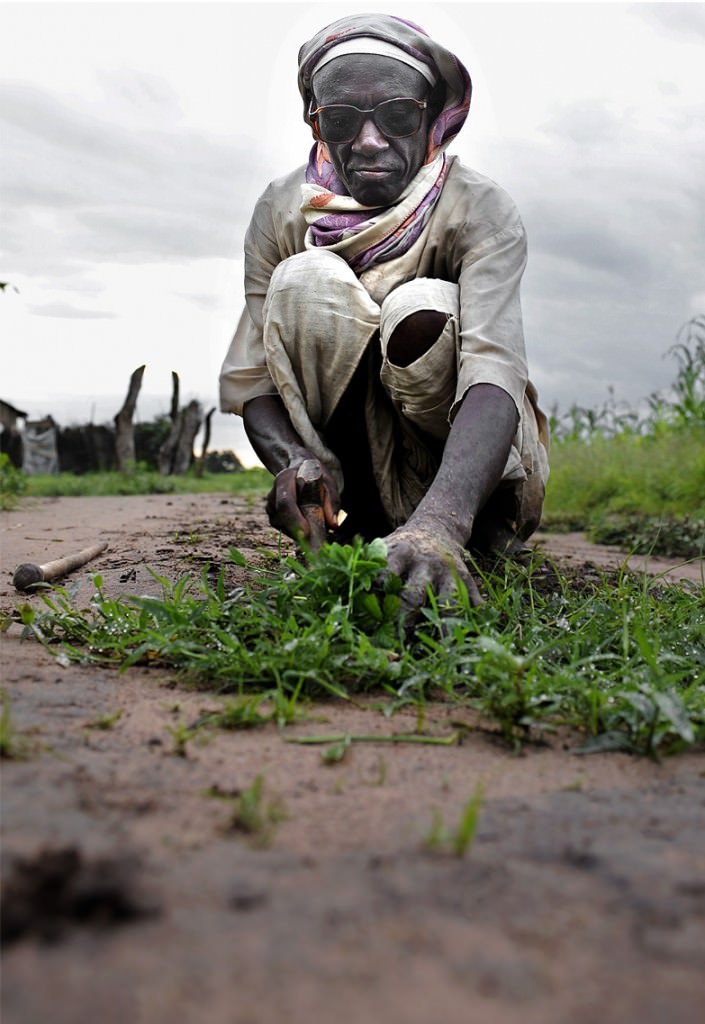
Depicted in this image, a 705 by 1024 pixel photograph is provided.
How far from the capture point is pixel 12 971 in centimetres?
84

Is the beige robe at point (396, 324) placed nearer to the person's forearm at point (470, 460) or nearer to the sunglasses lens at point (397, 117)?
the person's forearm at point (470, 460)

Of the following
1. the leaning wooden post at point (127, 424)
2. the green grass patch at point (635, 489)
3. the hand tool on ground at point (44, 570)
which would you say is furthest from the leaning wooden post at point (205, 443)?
the hand tool on ground at point (44, 570)

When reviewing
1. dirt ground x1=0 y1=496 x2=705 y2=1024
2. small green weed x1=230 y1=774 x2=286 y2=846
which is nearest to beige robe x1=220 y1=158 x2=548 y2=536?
dirt ground x1=0 y1=496 x2=705 y2=1024

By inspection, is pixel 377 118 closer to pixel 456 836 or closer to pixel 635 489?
pixel 456 836

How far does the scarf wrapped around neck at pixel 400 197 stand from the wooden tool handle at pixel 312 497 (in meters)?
0.70

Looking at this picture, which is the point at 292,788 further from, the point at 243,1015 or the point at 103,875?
the point at 243,1015

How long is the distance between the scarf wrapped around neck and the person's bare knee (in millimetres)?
306

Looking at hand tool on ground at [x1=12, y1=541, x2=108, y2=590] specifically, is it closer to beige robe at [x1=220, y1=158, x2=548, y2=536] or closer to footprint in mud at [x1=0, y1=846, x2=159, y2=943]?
beige robe at [x1=220, y1=158, x2=548, y2=536]

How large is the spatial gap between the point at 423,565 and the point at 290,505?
531 millimetres

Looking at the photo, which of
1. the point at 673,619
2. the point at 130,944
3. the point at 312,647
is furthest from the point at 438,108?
the point at 130,944

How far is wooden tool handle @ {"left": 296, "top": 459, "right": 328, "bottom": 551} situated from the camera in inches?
97.3

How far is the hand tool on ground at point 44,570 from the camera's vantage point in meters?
2.66

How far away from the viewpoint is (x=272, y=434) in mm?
2848

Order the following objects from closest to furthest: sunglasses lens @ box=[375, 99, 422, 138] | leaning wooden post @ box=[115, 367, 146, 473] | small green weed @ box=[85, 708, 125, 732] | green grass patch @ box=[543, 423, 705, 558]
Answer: small green weed @ box=[85, 708, 125, 732] < sunglasses lens @ box=[375, 99, 422, 138] < green grass patch @ box=[543, 423, 705, 558] < leaning wooden post @ box=[115, 367, 146, 473]
